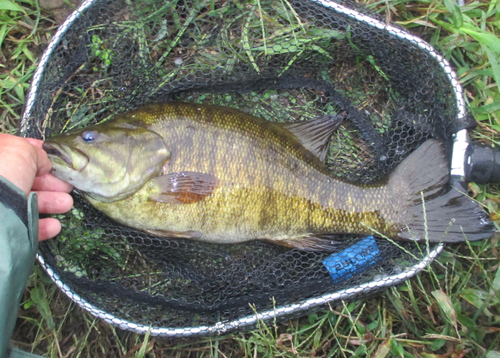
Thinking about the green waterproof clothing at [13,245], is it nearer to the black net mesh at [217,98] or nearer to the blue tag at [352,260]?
the black net mesh at [217,98]

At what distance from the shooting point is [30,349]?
9.24 feet

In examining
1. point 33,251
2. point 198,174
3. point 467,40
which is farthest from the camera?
point 467,40

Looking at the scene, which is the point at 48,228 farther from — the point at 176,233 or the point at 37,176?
the point at 176,233

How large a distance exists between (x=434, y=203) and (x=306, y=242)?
2.87 ft

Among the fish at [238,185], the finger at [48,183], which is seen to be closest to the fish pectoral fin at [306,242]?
the fish at [238,185]

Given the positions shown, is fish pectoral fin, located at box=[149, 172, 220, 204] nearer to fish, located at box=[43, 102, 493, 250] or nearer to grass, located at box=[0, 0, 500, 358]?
fish, located at box=[43, 102, 493, 250]

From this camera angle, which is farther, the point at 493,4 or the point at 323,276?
the point at 493,4

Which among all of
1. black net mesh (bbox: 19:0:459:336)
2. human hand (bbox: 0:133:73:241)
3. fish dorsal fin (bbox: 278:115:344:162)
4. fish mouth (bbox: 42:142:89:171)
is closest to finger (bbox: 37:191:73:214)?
human hand (bbox: 0:133:73:241)

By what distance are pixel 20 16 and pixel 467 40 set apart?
3367mm

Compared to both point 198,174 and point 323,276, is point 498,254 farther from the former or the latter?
point 198,174

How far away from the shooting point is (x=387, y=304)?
2.80m

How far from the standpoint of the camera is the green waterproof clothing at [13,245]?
1.99m

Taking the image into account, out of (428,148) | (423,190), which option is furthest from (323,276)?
(428,148)

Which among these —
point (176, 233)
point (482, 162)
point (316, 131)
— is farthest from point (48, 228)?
point (482, 162)
